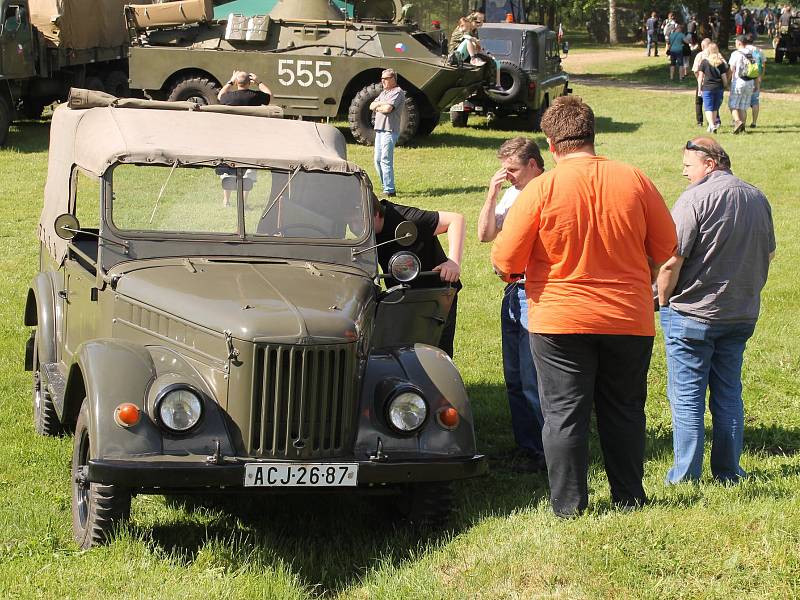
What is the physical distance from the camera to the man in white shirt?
609 centimetres

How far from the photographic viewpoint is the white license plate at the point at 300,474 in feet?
16.0

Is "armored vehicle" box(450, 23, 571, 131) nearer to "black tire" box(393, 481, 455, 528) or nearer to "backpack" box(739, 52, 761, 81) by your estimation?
"backpack" box(739, 52, 761, 81)

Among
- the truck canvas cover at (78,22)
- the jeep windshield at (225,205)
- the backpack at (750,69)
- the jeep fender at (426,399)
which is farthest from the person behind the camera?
the truck canvas cover at (78,22)

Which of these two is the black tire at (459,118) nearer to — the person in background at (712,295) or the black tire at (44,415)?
the black tire at (44,415)

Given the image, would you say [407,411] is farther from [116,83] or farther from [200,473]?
[116,83]

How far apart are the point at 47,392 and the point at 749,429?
4096 mm

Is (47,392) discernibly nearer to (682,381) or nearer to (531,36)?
(682,381)

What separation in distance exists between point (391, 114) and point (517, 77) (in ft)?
27.3

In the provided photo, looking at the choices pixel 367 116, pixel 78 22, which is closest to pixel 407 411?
pixel 367 116

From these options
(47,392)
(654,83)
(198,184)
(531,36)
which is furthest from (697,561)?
(654,83)

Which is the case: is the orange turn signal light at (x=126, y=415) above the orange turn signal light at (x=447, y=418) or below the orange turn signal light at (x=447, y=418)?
above

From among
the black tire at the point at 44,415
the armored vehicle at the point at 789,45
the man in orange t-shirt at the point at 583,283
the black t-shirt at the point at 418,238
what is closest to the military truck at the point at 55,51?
the black tire at the point at 44,415

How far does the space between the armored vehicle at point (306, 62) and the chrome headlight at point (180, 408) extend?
15164 millimetres

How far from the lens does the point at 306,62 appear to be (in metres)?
20.1
